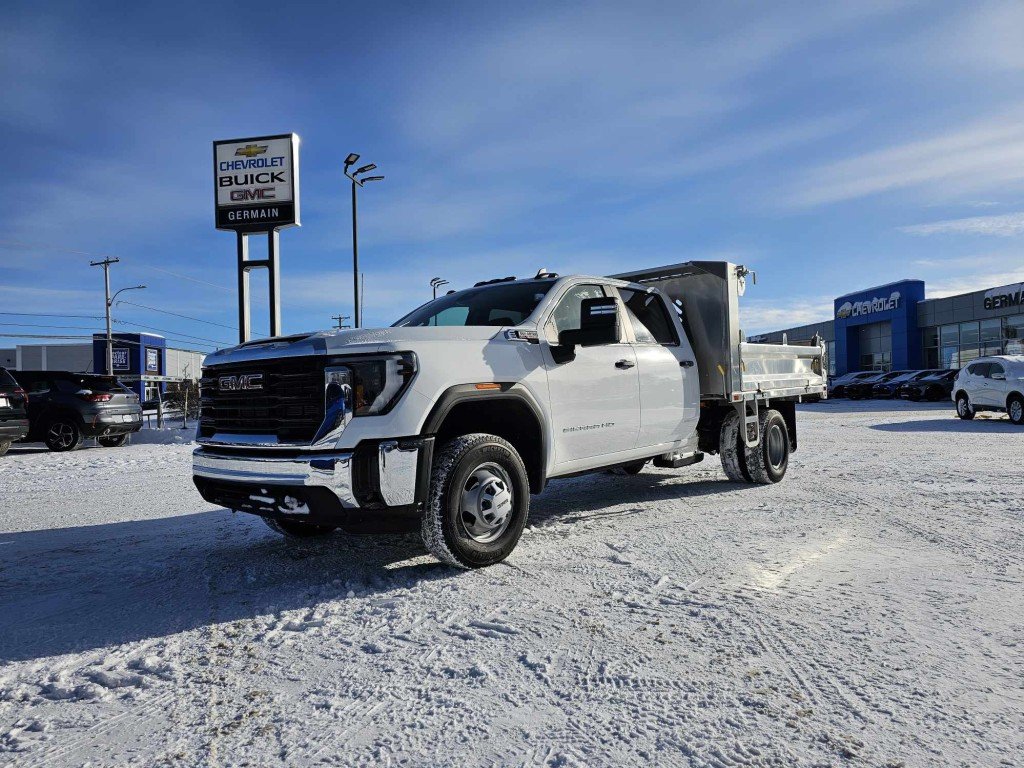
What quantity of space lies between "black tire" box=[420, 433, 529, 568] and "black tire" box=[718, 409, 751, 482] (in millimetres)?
3439

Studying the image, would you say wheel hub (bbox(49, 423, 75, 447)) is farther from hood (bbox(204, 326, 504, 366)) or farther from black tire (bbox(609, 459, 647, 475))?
hood (bbox(204, 326, 504, 366))

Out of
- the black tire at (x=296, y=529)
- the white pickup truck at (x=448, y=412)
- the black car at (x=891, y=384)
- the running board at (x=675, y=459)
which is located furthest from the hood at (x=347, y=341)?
the black car at (x=891, y=384)

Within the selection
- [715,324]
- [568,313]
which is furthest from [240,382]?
[715,324]

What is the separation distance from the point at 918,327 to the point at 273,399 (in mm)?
49642

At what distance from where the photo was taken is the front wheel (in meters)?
13.0

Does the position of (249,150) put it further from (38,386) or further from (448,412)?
(448,412)

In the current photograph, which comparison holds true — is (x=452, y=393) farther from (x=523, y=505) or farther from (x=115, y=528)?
(x=115, y=528)

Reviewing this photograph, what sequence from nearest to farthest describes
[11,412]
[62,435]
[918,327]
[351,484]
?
[351,484] → [11,412] → [62,435] → [918,327]

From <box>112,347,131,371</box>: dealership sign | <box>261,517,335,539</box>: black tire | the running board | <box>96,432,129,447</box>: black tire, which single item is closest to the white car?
the running board

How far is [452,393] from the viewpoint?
3943mm

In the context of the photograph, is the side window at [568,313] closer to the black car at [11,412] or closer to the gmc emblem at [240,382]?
the gmc emblem at [240,382]

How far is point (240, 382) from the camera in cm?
415

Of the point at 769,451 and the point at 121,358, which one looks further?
the point at 121,358

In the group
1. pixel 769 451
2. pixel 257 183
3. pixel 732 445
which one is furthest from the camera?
pixel 257 183
